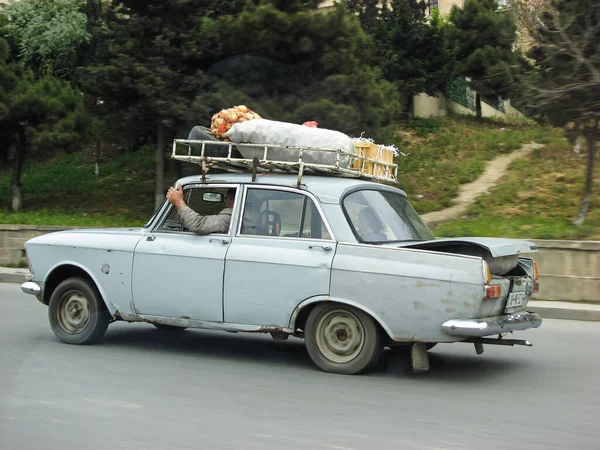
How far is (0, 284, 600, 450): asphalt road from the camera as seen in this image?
183 inches

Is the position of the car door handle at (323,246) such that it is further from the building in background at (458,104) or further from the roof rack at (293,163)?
the building in background at (458,104)

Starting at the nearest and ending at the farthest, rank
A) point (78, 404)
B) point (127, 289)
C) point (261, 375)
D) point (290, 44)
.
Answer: point (78, 404), point (261, 375), point (127, 289), point (290, 44)

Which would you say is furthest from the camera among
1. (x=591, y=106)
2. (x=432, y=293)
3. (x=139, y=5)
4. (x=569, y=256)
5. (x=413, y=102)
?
(x=413, y=102)

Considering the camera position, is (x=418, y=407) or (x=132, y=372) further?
(x=132, y=372)

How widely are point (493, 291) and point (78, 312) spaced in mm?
4188

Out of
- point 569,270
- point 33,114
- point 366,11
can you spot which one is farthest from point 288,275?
point 366,11

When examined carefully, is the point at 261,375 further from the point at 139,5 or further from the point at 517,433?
the point at 139,5

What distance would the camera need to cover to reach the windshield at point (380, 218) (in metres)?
6.41

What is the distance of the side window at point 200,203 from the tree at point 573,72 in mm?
8447

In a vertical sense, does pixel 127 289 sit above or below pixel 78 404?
above

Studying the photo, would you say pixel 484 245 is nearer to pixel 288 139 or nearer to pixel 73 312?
pixel 288 139

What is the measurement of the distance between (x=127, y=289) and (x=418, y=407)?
309 centimetres

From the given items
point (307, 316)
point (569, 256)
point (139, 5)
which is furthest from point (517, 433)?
point (139, 5)

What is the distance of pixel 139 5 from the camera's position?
18.9 metres
